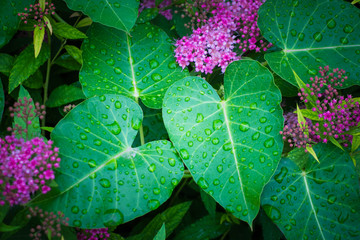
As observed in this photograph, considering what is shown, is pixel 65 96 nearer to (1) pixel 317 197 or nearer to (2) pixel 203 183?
(2) pixel 203 183

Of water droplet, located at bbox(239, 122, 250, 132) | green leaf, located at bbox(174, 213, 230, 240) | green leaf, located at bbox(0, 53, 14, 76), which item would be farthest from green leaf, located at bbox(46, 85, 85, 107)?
green leaf, located at bbox(174, 213, 230, 240)

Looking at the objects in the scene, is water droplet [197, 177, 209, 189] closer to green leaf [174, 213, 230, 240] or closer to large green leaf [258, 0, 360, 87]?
green leaf [174, 213, 230, 240]

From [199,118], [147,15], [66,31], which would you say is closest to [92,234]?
[199,118]

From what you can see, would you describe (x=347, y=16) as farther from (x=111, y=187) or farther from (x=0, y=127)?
(x=0, y=127)

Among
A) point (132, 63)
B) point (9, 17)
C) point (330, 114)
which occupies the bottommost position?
point (330, 114)

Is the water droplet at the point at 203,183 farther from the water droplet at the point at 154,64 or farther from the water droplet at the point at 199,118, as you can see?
the water droplet at the point at 154,64

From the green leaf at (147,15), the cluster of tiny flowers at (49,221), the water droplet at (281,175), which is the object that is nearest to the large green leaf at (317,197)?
the water droplet at (281,175)

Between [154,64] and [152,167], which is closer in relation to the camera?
[152,167]
